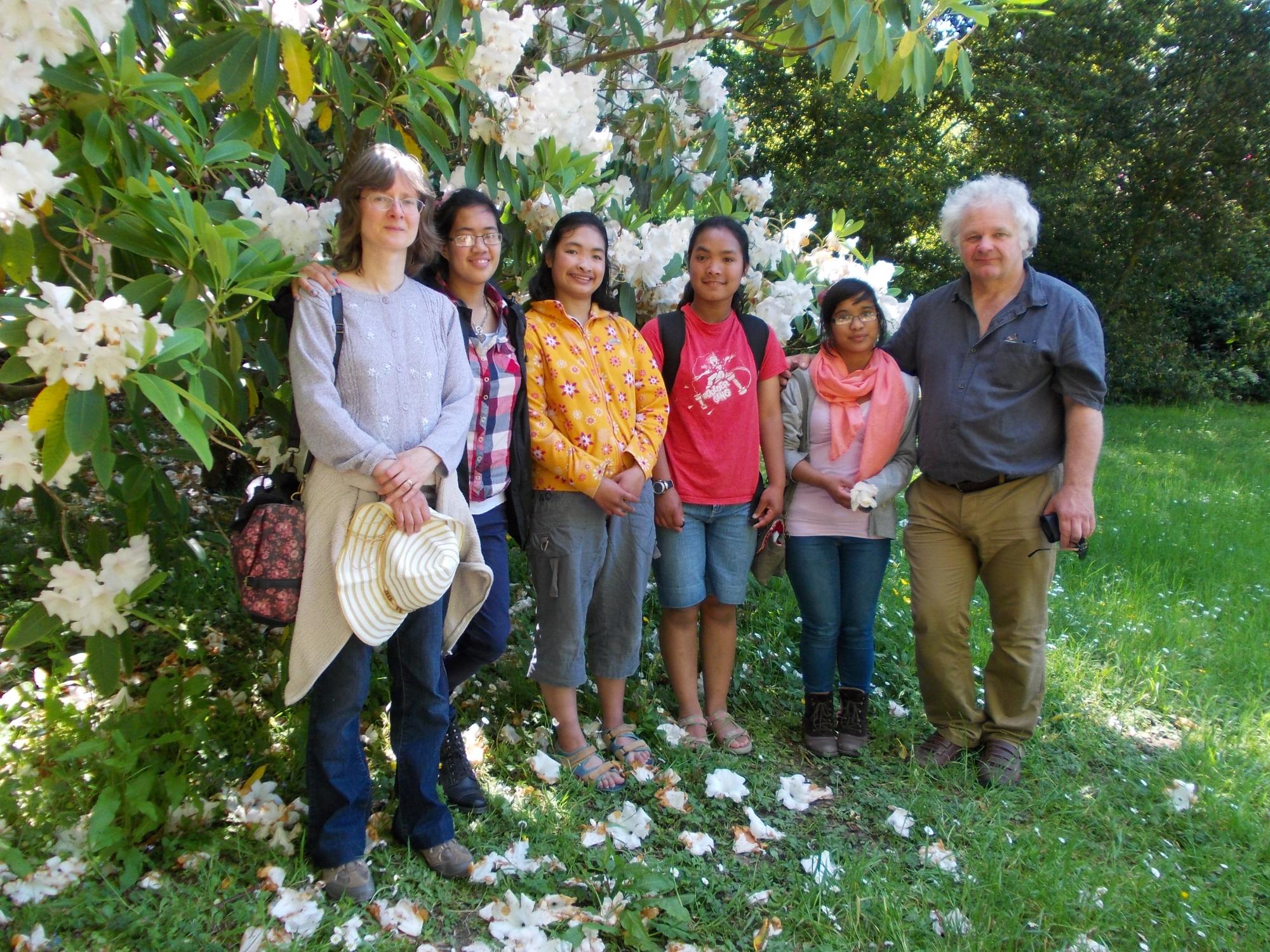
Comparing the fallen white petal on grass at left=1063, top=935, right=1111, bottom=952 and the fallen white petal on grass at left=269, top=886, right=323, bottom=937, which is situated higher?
the fallen white petal on grass at left=269, top=886, right=323, bottom=937

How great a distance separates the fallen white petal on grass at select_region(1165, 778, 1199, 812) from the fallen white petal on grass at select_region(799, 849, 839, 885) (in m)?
1.24

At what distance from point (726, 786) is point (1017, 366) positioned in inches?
63.5

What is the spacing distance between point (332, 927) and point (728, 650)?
5.43 feet

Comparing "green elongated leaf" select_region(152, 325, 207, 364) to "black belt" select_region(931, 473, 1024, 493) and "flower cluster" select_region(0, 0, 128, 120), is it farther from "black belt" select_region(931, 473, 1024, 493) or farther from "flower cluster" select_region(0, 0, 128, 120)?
"black belt" select_region(931, 473, 1024, 493)

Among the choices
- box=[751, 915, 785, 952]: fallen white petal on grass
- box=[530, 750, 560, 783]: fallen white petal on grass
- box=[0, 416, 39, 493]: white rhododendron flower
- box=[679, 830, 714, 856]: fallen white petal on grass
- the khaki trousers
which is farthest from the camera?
the khaki trousers

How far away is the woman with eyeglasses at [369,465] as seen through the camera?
90.4 inches

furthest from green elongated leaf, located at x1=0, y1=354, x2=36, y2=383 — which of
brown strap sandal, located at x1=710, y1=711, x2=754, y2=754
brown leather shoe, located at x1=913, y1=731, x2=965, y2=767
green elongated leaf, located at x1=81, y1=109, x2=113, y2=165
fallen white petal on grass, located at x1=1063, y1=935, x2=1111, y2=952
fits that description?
brown leather shoe, located at x1=913, y1=731, x2=965, y2=767

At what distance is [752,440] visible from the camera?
3.38 m

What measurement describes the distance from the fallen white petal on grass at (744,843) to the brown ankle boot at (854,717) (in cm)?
74

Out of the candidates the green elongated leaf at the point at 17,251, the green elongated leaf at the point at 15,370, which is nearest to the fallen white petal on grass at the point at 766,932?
the green elongated leaf at the point at 15,370

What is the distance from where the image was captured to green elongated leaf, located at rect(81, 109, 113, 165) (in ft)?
6.36

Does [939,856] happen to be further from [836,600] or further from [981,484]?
[981,484]

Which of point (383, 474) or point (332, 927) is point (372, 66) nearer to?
point (383, 474)

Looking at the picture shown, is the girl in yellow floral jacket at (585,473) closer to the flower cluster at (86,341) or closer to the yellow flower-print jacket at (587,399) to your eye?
the yellow flower-print jacket at (587,399)
